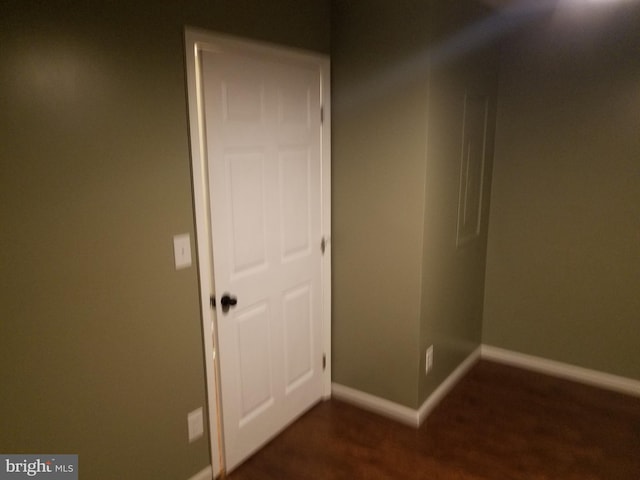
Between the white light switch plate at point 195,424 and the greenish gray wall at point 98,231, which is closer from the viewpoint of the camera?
the greenish gray wall at point 98,231

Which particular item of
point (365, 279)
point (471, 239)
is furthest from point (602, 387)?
point (365, 279)

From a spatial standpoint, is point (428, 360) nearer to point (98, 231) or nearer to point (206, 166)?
point (206, 166)

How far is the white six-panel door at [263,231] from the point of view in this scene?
2080 mm

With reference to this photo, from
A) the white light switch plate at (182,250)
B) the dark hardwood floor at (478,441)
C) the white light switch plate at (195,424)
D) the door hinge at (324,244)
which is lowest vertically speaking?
the dark hardwood floor at (478,441)

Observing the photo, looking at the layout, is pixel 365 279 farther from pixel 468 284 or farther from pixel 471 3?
pixel 471 3

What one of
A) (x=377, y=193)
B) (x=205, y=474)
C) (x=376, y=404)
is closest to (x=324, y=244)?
(x=377, y=193)

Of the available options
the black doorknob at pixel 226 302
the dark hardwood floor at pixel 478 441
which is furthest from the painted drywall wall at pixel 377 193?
the black doorknob at pixel 226 302

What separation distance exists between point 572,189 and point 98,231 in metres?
2.74

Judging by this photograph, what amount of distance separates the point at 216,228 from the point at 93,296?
596 mm

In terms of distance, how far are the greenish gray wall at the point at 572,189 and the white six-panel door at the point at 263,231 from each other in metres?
1.42

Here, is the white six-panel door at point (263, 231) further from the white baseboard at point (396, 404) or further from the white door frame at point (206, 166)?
the white baseboard at point (396, 404)

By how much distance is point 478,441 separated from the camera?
253 cm

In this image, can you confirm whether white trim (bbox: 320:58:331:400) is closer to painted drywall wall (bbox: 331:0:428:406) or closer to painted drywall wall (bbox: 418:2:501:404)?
painted drywall wall (bbox: 331:0:428:406)

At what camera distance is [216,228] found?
2.08 m
